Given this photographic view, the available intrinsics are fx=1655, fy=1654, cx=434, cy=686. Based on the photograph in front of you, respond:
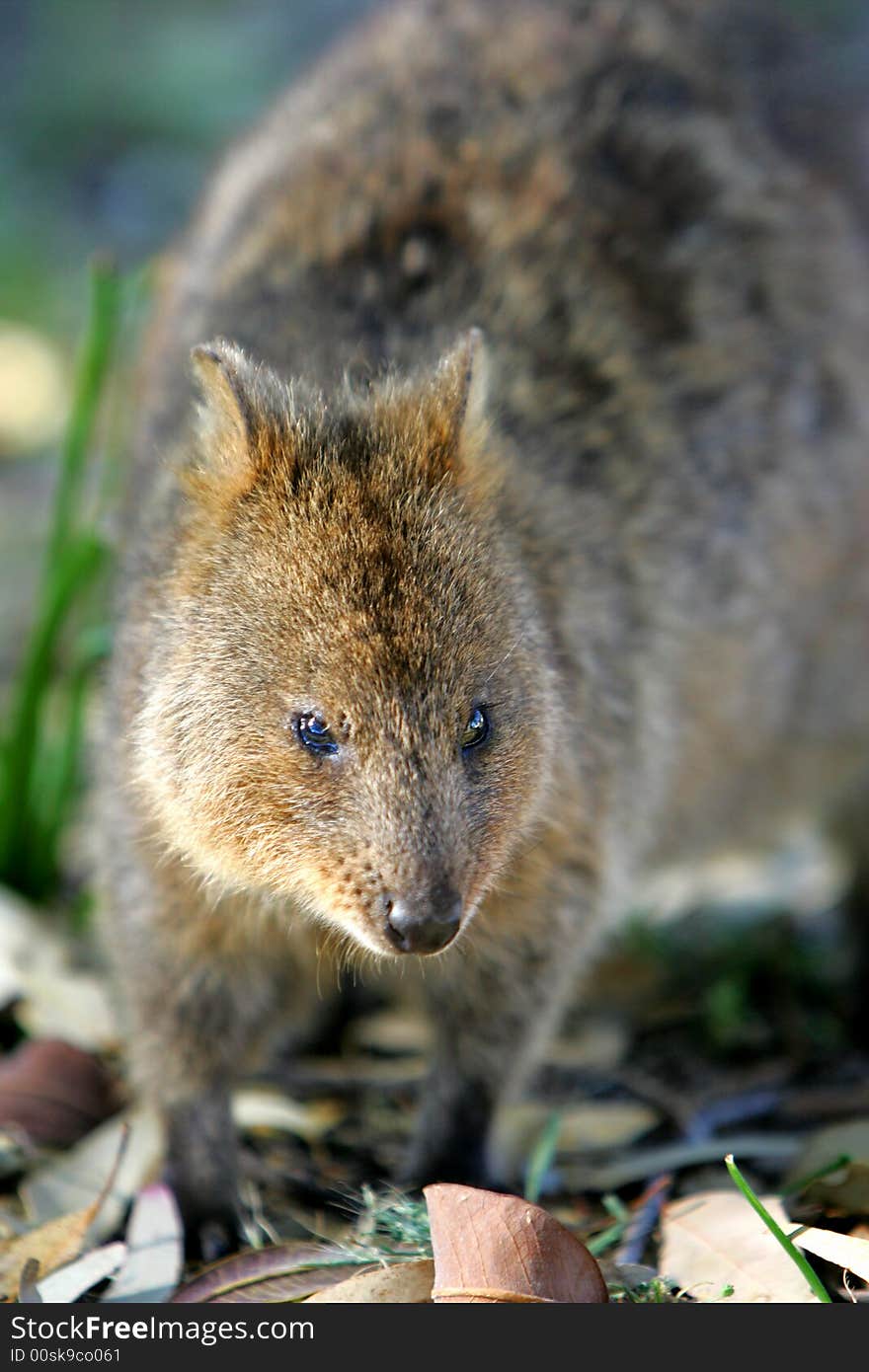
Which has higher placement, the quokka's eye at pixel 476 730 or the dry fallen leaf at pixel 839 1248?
the quokka's eye at pixel 476 730

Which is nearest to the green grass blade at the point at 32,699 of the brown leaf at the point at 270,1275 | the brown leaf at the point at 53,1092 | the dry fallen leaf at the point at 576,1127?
the brown leaf at the point at 53,1092

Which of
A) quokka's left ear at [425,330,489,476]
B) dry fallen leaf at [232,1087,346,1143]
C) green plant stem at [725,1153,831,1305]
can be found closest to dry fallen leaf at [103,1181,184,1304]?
dry fallen leaf at [232,1087,346,1143]

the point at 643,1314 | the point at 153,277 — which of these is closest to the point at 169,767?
the point at 643,1314

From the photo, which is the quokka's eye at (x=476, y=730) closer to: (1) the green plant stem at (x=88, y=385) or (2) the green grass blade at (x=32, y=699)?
(2) the green grass blade at (x=32, y=699)

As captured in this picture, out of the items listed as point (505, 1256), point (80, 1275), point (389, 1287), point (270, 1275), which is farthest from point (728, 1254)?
point (80, 1275)

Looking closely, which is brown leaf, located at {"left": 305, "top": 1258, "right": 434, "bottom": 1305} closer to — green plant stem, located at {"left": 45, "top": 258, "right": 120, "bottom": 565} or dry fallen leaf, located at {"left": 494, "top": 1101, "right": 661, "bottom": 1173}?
dry fallen leaf, located at {"left": 494, "top": 1101, "right": 661, "bottom": 1173}

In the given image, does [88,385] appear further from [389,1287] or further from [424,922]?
[389,1287]
